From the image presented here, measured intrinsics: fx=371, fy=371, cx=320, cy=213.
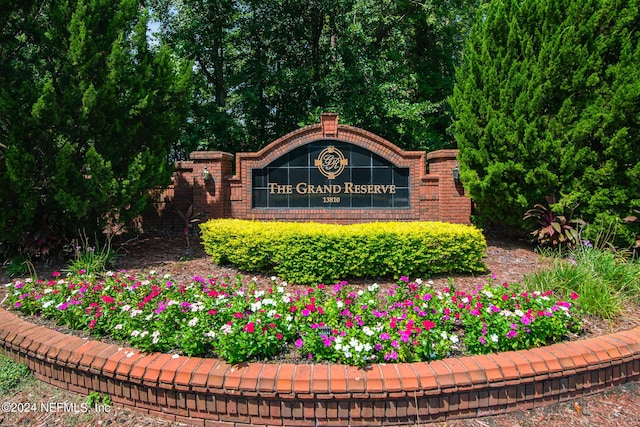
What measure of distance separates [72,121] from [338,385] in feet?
18.5

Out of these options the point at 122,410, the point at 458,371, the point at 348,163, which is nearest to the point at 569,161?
the point at 348,163

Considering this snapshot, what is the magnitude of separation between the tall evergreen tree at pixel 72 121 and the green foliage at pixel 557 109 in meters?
5.64

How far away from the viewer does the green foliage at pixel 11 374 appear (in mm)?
3019

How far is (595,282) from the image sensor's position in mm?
3828

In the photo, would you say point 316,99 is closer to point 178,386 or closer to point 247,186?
point 247,186

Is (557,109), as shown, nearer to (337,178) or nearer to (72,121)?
(337,178)

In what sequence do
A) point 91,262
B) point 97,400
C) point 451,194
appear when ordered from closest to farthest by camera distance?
1. point 97,400
2. point 91,262
3. point 451,194

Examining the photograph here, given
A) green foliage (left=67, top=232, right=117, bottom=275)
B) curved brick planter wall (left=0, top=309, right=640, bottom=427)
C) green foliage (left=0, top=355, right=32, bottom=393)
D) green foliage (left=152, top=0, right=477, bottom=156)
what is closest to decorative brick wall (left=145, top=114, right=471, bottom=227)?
green foliage (left=67, top=232, right=117, bottom=275)

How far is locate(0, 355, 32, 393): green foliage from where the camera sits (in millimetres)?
3019

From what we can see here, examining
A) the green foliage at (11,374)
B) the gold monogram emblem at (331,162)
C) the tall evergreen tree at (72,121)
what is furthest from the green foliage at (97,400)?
the gold monogram emblem at (331,162)

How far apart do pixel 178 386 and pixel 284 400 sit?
2.47 ft

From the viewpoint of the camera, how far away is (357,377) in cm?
Result: 252

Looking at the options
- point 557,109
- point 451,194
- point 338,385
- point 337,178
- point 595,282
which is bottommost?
point 338,385

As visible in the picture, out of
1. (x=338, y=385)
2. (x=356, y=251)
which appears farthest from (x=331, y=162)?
(x=338, y=385)
